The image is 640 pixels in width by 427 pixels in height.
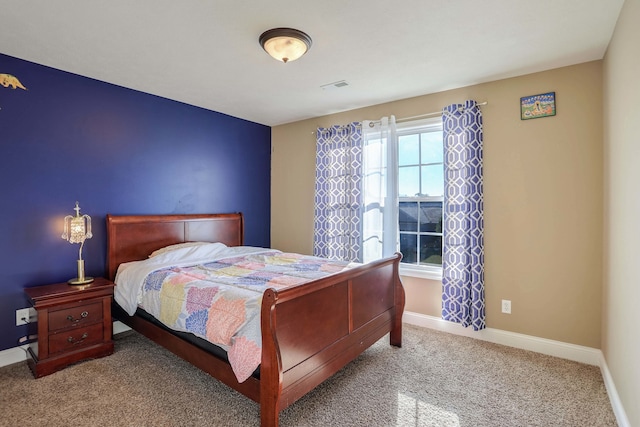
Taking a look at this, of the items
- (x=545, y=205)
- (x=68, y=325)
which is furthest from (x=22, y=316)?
(x=545, y=205)

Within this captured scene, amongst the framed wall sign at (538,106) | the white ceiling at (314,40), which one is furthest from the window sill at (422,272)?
the white ceiling at (314,40)

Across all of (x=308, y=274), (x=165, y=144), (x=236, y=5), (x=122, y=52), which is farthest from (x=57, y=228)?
(x=236, y=5)

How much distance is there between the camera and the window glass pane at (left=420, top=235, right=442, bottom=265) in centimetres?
343

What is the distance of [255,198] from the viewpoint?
4551 millimetres

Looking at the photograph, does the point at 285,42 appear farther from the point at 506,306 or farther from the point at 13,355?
the point at 13,355

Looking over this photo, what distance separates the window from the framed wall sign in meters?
0.74

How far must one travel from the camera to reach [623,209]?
1.93 m

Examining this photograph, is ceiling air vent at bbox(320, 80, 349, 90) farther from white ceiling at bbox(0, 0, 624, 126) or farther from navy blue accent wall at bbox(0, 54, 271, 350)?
navy blue accent wall at bbox(0, 54, 271, 350)

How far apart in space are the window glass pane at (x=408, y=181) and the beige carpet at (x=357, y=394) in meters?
1.64

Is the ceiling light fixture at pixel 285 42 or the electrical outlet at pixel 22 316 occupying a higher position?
the ceiling light fixture at pixel 285 42

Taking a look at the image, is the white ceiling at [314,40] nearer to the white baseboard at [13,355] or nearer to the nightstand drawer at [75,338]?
the nightstand drawer at [75,338]

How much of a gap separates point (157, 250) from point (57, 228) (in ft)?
2.75

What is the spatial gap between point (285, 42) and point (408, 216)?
2.23m

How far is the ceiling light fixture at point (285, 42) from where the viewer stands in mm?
2125
